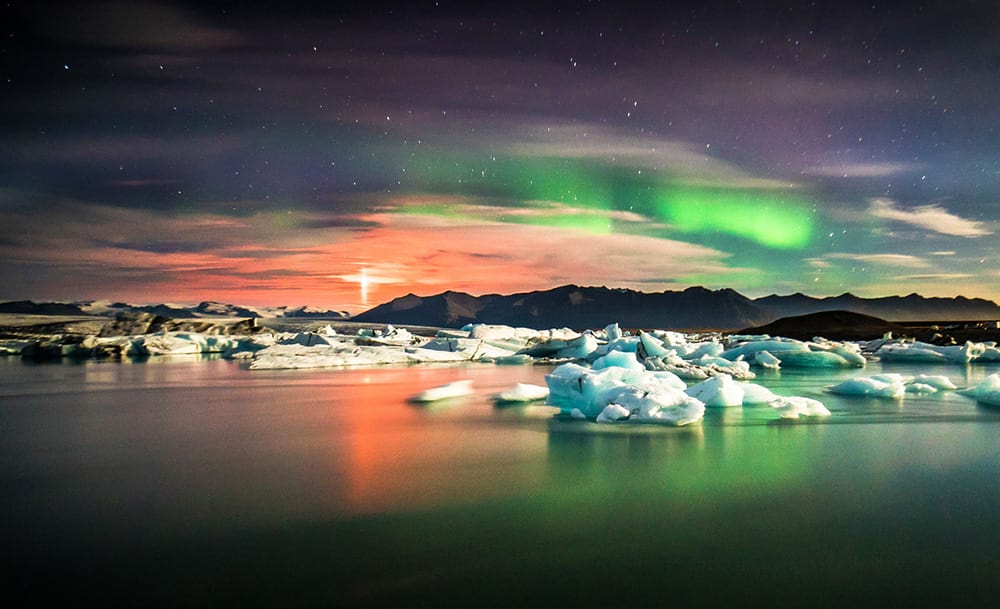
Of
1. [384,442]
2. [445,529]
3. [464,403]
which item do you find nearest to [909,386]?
[464,403]

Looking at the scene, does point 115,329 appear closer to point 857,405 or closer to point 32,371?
point 32,371

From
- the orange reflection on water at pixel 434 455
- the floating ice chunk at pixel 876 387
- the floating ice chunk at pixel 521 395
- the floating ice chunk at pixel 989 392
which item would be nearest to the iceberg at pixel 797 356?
the floating ice chunk at pixel 876 387

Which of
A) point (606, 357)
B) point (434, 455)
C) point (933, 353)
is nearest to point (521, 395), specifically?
point (606, 357)

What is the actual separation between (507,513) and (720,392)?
20.3ft

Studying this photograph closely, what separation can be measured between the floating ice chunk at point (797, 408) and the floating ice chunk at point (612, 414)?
249 centimetres

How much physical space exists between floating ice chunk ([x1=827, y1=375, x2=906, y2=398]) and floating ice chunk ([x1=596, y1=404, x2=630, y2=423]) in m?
6.29

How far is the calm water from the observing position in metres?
3.21

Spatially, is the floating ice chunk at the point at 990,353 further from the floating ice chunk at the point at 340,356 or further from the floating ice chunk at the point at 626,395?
the floating ice chunk at the point at 626,395

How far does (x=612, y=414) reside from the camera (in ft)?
28.0

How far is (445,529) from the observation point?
163 inches

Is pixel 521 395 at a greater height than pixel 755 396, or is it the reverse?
pixel 755 396

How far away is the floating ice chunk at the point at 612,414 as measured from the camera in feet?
27.9

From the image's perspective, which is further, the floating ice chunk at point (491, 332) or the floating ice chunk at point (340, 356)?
the floating ice chunk at point (491, 332)

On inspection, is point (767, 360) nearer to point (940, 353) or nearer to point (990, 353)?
point (940, 353)
